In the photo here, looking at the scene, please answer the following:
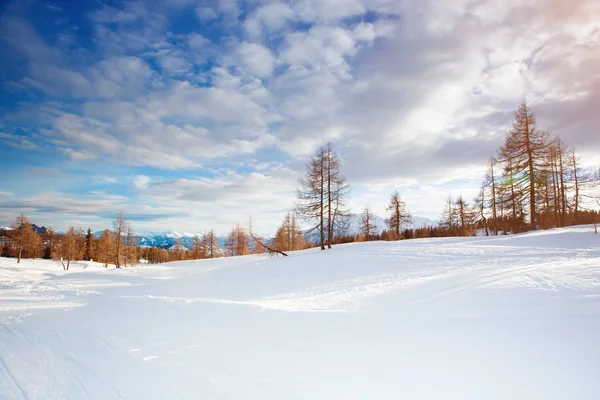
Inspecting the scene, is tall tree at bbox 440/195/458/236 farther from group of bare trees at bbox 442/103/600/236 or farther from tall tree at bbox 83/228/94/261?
tall tree at bbox 83/228/94/261

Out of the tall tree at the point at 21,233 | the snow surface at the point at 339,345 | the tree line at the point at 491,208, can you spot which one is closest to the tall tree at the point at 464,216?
the tree line at the point at 491,208

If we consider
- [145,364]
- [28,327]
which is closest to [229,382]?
[145,364]

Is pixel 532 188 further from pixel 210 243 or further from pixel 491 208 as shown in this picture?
pixel 210 243

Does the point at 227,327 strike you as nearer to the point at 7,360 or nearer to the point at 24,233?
the point at 7,360

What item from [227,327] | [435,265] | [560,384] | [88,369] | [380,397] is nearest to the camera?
[560,384]

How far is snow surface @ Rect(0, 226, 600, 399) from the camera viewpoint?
14.0 feet

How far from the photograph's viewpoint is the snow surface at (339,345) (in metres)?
4.27

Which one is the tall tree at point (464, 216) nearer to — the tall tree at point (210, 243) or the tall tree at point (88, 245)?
the tall tree at point (210, 243)

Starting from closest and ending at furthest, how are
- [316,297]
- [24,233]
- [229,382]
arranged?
[229,382]
[316,297]
[24,233]

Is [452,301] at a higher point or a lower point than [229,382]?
higher

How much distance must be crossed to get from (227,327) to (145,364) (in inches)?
77.8

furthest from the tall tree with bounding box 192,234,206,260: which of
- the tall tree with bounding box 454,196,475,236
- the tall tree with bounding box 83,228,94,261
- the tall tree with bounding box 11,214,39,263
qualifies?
the tall tree with bounding box 454,196,475,236

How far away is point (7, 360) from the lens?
5.70 meters

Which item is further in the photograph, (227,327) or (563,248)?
(563,248)
